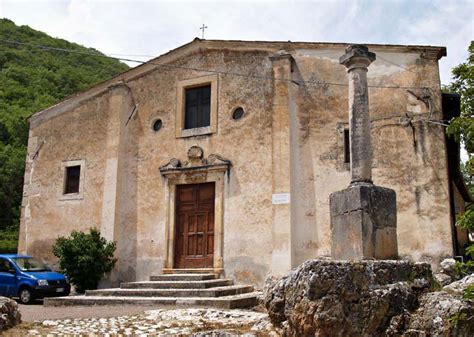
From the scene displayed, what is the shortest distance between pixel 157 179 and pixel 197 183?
1284 mm

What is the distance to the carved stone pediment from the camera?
43.9 ft

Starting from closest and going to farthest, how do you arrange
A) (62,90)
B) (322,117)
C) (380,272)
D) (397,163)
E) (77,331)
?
(380,272) → (77,331) → (397,163) → (322,117) → (62,90)

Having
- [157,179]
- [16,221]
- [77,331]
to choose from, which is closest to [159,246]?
[157,179]

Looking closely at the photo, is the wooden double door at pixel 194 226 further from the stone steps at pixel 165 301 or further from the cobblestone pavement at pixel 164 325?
the cobblestone pavement at pixel 164 325

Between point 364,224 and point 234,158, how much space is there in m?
6.00

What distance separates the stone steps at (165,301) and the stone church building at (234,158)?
2176 mm

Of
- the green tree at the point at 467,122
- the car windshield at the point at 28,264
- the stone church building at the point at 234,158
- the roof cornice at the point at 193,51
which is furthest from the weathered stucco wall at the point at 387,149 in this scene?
the car windshield at the point at 28,264

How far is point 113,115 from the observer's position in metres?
15.1

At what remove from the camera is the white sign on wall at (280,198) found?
12211 millimetres

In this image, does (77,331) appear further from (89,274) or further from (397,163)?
(397,163)

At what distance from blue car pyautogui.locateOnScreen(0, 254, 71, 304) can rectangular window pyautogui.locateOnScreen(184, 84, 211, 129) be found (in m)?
5.33

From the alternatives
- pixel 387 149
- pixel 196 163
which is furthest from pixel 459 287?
pixel 196 163

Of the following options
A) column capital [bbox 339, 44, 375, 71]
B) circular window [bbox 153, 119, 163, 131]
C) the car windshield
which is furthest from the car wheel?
column capital [bbox 339, 44, 375, 71]

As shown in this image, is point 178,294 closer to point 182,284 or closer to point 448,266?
point 182,284
